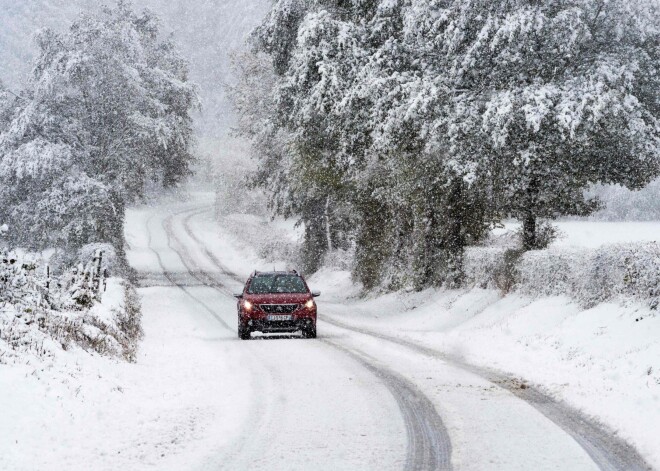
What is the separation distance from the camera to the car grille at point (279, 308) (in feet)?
57.7

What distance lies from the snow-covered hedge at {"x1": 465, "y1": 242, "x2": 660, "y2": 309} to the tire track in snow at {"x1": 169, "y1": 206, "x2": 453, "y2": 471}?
16.3 ft

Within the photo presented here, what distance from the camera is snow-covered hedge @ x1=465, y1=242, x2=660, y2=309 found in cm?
1377

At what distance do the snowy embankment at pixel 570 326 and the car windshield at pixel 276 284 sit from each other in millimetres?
2481

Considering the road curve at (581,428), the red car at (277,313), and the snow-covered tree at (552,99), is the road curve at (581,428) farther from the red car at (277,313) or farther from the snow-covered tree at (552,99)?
the snow-covered tree at (552,99)

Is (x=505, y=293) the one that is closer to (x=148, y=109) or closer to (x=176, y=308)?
(x=176, y=308)

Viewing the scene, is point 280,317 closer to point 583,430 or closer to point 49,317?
point 49,317

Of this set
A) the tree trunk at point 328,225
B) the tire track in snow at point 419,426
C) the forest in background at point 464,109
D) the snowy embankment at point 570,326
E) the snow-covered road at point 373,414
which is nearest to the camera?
the tire track in snow at point 419,426

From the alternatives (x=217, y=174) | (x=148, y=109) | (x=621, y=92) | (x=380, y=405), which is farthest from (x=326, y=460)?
(x=217, y=174)

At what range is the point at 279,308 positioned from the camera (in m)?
17.6

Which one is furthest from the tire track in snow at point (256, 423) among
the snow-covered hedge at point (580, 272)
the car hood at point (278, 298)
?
the snow-covered hedge at point (580, 272)

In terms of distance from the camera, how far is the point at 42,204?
30641mm

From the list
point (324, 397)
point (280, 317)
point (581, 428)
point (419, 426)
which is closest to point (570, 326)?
point (280, 317)

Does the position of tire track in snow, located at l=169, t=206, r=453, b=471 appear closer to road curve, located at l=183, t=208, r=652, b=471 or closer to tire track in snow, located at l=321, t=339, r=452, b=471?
tire track in snow, located at l=321, t=339, r=452, b=471

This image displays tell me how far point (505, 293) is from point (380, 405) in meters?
11.4
